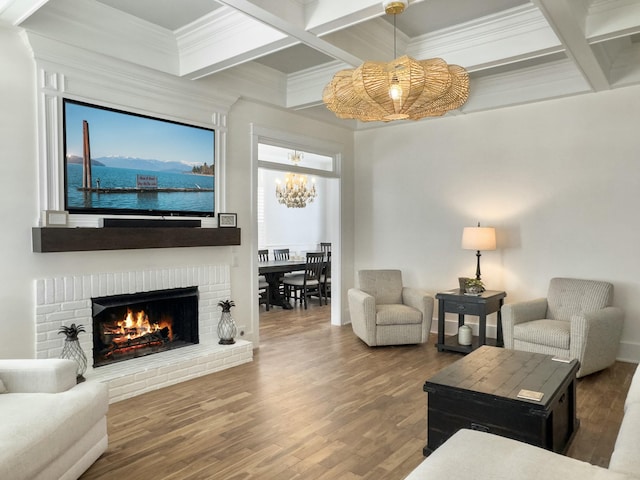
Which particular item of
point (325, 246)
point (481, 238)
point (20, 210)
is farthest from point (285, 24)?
point (325, 246)

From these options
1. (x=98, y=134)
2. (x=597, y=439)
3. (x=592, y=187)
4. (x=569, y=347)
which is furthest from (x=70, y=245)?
(x=592, y=187)

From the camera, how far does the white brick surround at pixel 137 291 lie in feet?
11.6

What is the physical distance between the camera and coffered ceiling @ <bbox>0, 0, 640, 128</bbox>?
309 cm

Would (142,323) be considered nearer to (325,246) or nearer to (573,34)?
(573,34)

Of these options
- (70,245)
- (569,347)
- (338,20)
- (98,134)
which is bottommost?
(569,347)

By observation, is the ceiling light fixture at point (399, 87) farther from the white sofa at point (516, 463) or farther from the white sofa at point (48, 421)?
the white sofa at point (48, 421)

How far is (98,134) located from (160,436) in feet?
7.92

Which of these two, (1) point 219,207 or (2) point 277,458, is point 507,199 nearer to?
(1) point 219,207

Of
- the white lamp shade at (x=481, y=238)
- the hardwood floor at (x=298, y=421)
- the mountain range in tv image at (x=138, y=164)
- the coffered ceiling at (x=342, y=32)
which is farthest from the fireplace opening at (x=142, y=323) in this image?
the white lamp shade at (x=481, y=238)

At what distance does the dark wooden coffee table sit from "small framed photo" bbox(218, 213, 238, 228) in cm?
269

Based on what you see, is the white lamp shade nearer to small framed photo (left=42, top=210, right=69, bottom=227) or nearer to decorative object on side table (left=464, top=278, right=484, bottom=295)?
decorative object on side table (left=464, top=278, right=484, bottom=295)

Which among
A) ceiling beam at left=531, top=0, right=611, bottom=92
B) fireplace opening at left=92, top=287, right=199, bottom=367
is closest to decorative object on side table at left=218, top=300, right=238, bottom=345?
fireplace opening at left=92, top=287, right=199, bottom=367

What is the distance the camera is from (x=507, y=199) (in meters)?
5.38

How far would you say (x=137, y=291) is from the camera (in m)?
4.09
